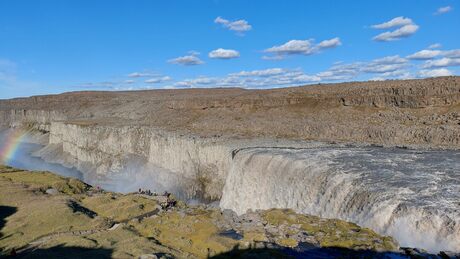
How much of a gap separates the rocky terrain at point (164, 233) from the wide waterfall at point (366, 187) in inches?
48.6

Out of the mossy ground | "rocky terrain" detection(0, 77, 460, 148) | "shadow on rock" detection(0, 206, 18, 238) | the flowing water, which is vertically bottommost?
"shadow on rock" detection(0, 206, 18, 238)

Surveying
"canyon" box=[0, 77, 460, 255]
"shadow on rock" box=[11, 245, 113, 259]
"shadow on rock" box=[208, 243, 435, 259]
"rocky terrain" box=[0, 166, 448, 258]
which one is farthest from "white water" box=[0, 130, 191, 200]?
"shadow on rock" box=[208, 243, 435, 259]

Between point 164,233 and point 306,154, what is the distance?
43.8ft

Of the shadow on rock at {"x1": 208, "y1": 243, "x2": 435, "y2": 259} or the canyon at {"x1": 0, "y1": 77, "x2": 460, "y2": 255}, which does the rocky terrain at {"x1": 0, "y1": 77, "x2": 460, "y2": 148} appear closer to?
the canyon at {"x1": 0, "y1": 77, "x2": 460, "y2": 255}

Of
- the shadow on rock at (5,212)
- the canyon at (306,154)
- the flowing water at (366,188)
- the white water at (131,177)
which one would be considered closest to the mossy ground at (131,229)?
the shadow on rock at (5,212)

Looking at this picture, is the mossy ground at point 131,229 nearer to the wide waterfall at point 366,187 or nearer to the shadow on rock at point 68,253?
the shadow on rock at point 68,253

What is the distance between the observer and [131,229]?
25.0m

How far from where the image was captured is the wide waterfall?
1794 cm

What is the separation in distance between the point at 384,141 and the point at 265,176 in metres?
16.7

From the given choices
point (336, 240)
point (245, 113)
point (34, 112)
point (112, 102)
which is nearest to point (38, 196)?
point (336, 240)

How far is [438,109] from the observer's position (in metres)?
48.8

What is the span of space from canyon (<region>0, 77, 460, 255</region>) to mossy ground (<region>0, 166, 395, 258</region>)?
2113 mm

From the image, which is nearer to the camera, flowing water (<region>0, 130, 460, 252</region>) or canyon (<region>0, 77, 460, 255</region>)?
flowing water (<region>0, 130, 460, 252</region>)

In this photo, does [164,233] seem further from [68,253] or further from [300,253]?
[300,253]
